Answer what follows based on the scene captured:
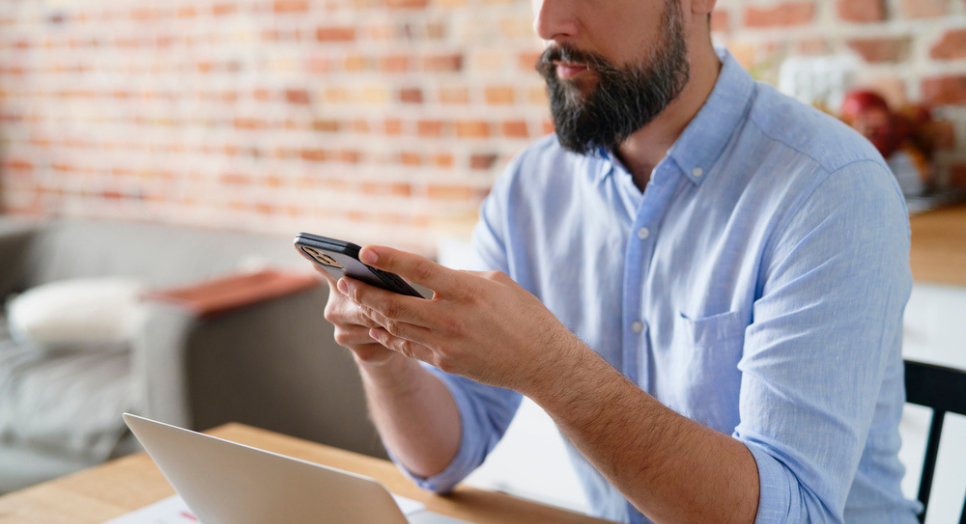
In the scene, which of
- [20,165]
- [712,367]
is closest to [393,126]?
[712,367]

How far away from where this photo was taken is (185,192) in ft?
9.02

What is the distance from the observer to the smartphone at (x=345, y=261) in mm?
580

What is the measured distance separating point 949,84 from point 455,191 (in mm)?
1141

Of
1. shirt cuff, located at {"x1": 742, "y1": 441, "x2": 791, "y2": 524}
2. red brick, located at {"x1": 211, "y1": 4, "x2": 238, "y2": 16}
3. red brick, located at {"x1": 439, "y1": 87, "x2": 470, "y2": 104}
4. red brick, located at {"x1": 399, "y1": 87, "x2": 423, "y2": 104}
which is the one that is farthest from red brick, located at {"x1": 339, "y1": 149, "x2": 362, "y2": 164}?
shirt cuff, located at {"x1": 742, "y1": 441, "x2": 791, "y2": 524}

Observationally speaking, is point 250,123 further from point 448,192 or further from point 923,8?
point 923,8

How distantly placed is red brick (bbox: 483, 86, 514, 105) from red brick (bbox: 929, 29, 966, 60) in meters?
0.90

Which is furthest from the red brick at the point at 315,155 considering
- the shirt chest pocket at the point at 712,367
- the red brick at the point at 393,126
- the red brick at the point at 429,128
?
the shirt chest pocket at the point at 712,367

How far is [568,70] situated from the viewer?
0.95 meters

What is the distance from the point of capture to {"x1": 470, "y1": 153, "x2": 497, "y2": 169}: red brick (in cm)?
201

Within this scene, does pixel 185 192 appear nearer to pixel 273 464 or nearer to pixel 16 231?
pixel 16 231

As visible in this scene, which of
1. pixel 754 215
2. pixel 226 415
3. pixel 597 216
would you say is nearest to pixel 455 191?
pixel 226 415

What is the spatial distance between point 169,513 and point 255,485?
0.93ft

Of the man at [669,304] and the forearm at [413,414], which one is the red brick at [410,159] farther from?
the forearm at [413,414]

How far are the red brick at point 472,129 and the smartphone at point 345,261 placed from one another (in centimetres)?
138
